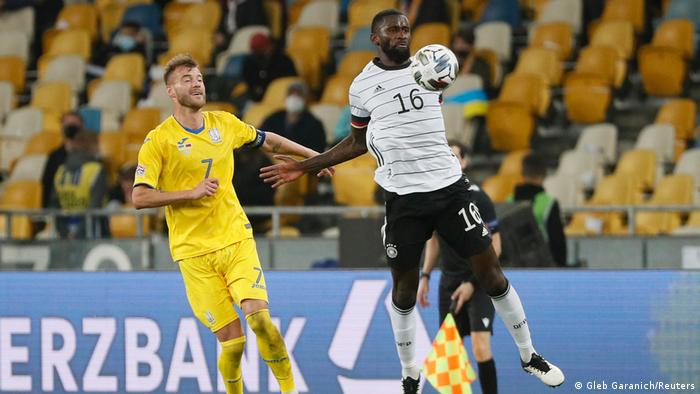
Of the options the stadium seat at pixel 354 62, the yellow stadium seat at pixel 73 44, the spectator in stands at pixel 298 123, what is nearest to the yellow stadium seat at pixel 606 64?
the stadium seat at pixel 354 62

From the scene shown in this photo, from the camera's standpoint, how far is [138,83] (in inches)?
789

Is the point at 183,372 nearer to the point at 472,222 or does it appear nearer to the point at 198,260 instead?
the point at 198,260

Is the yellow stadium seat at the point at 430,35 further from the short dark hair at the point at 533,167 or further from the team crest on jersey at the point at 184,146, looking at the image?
the team crest on jersey at the point at 184,146

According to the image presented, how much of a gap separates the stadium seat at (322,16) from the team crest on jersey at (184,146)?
1088cm

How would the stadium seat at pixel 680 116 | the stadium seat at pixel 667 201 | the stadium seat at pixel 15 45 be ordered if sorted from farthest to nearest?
the stadium seat at pixel 15 45
the stadium seat at pixel 680 116
the stadium seat at pixel 667 201

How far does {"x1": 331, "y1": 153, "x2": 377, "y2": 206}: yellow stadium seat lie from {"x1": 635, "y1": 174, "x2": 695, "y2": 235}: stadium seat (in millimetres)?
2887

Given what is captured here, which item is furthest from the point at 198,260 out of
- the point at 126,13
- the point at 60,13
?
the point at 60,13

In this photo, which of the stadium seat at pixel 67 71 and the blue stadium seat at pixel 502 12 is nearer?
the blue stadium seat at pixel 502 12

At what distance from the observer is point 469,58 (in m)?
16.9

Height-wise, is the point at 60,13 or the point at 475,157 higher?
the point at 60,13

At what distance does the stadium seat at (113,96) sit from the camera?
770 inches

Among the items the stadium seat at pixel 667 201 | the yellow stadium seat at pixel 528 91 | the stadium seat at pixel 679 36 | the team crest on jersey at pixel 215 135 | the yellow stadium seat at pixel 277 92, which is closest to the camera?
the team crest on jersey at pixel 215 135

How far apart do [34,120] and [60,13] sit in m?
3.33

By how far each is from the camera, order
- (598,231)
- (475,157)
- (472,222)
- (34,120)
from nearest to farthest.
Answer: (472,222), (598,231), (475,157), (34,120)
